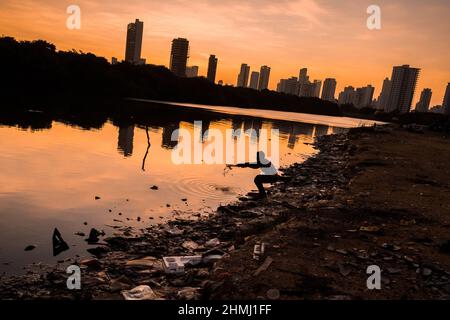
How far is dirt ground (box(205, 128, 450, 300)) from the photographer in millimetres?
5629

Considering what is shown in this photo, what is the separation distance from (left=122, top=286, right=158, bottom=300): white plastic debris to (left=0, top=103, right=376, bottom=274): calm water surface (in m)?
2.27

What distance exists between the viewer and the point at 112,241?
8.12m

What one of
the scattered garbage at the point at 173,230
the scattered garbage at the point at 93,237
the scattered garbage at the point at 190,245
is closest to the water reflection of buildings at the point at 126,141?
the scattered garbage at the point at 173,230

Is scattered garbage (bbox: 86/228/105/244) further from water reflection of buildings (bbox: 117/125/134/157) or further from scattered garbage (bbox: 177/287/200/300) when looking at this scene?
water reflection of buildings (bbox: 117/125/134/157)

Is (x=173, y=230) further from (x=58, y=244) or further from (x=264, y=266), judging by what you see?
(x=264, y=266)

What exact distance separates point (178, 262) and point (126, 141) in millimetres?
20856

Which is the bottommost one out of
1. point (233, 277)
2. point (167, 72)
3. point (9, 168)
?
point (9, 168)

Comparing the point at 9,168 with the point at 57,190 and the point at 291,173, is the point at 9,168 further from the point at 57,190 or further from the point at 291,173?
the point at 291,173

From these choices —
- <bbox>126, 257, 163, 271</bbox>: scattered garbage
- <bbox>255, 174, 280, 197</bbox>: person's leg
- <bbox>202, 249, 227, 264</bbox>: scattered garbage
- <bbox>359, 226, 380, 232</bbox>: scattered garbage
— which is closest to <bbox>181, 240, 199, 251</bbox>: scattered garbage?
<bbox>202, 249, 227, 264</bbox>: scattered garbage

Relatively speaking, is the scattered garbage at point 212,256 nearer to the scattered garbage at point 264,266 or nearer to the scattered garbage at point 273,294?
the scattered garbage at point 264,266

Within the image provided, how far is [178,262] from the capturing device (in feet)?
22.7

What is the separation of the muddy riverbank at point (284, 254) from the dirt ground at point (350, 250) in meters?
0.02
